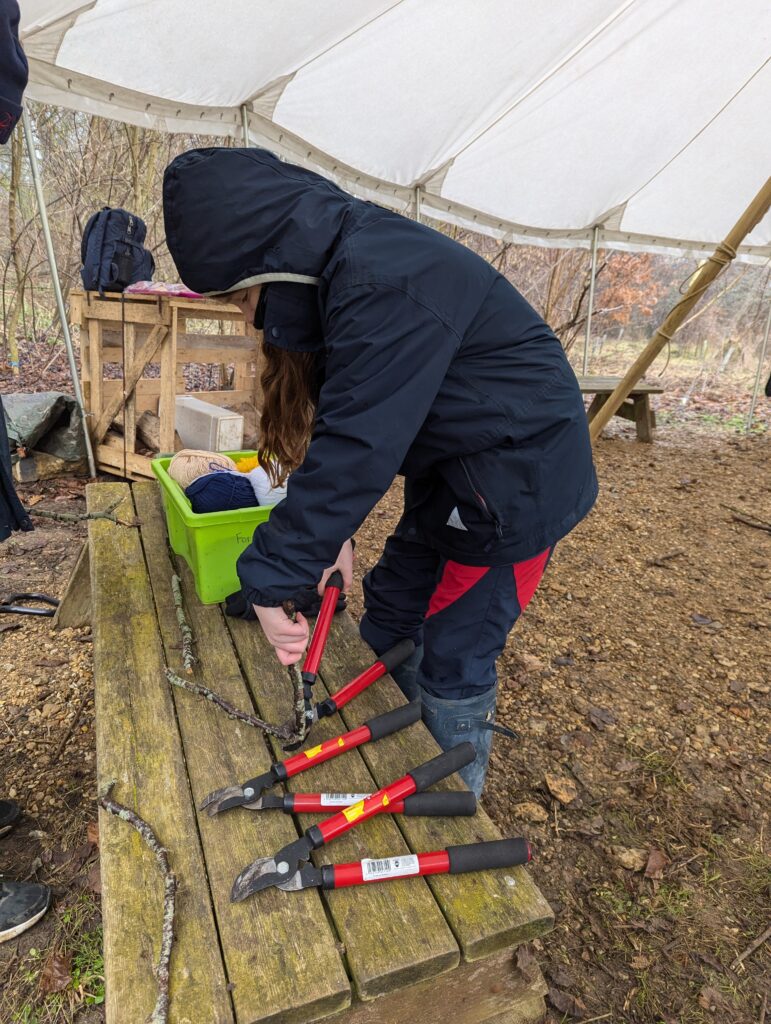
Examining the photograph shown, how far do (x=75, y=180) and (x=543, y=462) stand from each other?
8351mm

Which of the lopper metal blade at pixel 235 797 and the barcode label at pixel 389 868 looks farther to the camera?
the lopper metal blade at pixel 235 797

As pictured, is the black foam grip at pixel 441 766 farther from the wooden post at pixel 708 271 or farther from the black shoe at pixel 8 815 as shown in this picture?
the wooden post at pixel 708 271

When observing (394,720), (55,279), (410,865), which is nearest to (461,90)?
(55,279)

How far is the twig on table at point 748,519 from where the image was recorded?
4570 millimetres

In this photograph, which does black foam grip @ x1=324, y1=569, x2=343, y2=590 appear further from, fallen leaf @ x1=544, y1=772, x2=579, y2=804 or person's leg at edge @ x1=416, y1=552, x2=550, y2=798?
fallen leaf @ x1=544, y1=772, x2=579, y2=804

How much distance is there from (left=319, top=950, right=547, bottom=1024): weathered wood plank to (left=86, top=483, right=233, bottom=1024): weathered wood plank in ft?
0.84

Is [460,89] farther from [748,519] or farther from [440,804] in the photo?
[440,804]

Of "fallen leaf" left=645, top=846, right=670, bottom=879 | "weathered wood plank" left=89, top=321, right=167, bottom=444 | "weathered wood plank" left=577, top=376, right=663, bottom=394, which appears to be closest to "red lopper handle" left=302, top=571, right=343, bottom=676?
"fallen leaf" left=645, top=846, right=670, bottom=879

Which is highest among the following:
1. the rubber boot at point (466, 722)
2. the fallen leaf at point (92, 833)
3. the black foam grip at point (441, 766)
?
the black foam grip at point (441, 766)

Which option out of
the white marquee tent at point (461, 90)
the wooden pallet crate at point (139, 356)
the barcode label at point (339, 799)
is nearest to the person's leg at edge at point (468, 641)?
the barcode label at point (339, 799)

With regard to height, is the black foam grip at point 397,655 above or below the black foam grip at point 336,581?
below

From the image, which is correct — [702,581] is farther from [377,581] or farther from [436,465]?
[436,465]

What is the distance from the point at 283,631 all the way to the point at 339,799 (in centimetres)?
36

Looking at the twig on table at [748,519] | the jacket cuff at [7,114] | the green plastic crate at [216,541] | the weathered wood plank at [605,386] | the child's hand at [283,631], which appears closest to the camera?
the child's hand at [283,631]
